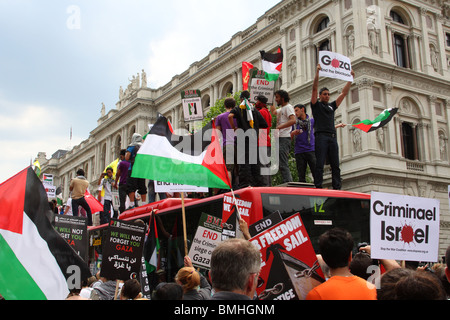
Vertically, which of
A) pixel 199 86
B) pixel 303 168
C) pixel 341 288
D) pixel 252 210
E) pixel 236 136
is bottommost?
pixel 341 288

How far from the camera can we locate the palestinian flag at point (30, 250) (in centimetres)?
368

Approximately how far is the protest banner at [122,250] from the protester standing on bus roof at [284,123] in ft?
10.4

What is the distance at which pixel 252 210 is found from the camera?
277 inches

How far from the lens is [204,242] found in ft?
20.2

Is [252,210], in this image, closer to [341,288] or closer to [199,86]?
[341,288]

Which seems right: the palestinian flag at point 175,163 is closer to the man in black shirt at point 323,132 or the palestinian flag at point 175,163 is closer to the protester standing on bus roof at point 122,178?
the man in black shirt at point 323,132

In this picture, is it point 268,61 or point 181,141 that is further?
point 268,61

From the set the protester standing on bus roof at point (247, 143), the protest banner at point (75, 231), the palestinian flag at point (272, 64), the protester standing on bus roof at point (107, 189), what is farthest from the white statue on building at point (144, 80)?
the protest banner at point (75, 231)

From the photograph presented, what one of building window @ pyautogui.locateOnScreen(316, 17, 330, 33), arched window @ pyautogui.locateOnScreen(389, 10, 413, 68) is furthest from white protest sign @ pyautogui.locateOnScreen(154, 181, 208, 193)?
building window @ pyautogui.locateOnScreen(316, 17, 330, 33)

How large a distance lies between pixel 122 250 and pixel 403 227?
393 cm

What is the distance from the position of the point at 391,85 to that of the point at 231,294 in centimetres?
2664

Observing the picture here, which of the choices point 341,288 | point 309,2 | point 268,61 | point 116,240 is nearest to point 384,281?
point 341,288

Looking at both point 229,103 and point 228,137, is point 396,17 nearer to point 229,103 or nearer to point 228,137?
point 229,103

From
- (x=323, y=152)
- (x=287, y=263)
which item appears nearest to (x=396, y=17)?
(x=323, y=152)
